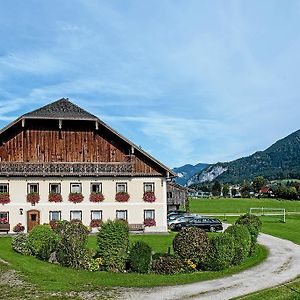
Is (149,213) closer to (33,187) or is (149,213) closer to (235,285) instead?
(33,187)

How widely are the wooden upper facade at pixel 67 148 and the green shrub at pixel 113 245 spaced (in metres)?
16.9

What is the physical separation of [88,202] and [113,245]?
57.1ft

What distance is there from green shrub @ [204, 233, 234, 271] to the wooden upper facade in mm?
17429

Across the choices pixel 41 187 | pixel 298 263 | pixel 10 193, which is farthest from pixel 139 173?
pixel 298 263

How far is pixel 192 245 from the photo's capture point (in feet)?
77.0

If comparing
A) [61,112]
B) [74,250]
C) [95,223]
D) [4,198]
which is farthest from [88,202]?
[74,250]

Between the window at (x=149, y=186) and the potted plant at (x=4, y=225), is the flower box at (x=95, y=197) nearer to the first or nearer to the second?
the window at (x=149, y=186)

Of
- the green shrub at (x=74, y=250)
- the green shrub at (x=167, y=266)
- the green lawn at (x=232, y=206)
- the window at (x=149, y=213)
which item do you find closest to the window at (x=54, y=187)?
the window at (x=149, y=213)

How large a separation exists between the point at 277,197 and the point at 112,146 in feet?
321

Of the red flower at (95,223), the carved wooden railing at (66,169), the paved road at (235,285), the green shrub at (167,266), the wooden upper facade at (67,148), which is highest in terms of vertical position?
the wooden upper facade at (67,148)

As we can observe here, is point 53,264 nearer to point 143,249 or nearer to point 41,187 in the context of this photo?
point 143,249

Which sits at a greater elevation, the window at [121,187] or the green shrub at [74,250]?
the window at [121,187]

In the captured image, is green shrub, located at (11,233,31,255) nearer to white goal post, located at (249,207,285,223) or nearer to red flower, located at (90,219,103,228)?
red flower, located at (90,219,103,228)

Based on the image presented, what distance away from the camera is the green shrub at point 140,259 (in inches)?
877
